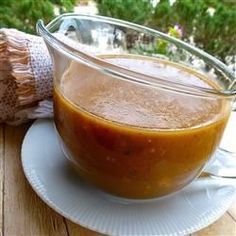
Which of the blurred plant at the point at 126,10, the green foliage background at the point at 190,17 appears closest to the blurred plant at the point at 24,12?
the green foliage background at the point at 190,17

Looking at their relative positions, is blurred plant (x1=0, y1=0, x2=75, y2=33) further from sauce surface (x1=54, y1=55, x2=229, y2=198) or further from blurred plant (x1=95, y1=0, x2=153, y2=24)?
sauce surface (x1=54, y1=55, x2=229, y2=198)

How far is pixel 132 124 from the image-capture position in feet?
1.36

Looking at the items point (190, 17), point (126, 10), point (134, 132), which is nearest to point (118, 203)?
point (134, 132)

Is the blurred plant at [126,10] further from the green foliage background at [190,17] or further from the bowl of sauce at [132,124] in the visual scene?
the bowl of sauce at [132,124]

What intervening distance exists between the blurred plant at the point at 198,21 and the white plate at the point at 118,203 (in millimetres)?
1054

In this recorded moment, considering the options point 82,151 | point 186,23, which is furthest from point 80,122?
point 186,23

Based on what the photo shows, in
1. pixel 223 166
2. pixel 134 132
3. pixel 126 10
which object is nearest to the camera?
pixel 134 132

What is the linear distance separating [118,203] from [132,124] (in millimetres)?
101

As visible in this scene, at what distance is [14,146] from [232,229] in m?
0.29

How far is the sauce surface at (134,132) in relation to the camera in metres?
0.42

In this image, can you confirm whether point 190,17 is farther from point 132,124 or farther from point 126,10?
point 132,124

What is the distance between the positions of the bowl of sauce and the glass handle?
6 centimetres

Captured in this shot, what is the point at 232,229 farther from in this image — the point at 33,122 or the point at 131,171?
the point at 33,122

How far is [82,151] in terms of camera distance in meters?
0.45
